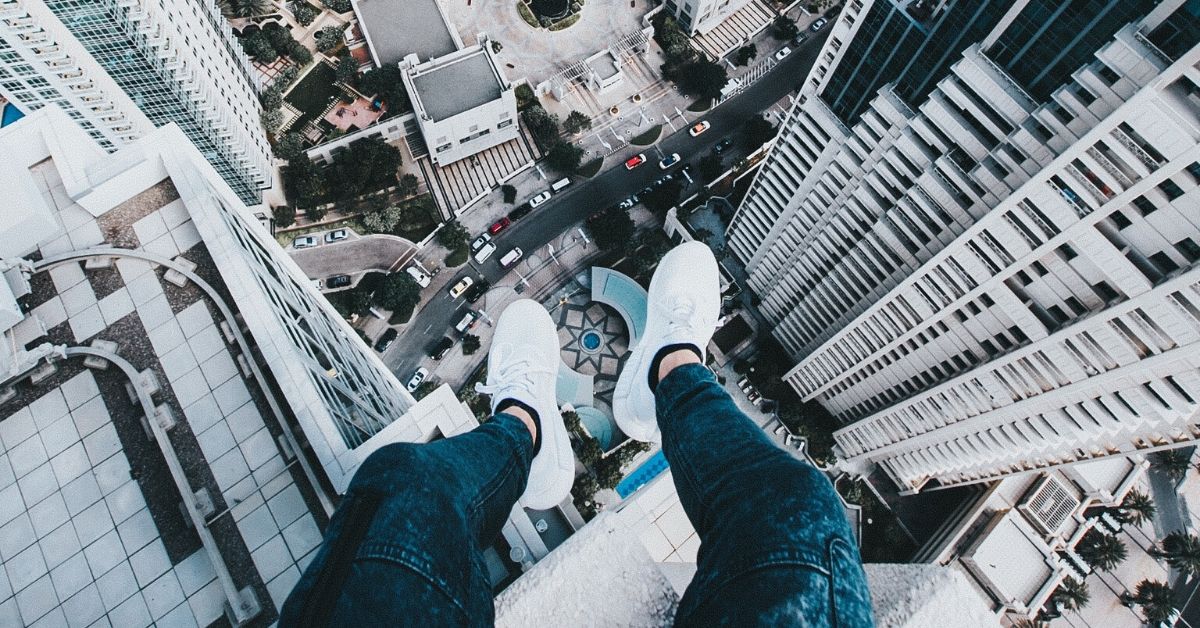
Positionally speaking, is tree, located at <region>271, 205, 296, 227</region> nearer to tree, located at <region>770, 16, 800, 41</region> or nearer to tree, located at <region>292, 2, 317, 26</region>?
tree, located at <region>292, 2, 317, 26</region>

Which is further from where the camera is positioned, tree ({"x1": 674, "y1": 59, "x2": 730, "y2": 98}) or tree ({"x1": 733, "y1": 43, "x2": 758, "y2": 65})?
tree ({"x1": 733, "y1": 43, "x2": 758, "y2": 65})

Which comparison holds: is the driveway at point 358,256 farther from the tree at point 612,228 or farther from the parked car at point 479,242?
the tree at point 612,228

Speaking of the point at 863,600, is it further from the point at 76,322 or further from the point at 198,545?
the point at 76,322

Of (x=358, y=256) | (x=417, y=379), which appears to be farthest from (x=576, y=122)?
(x=417, y=379)

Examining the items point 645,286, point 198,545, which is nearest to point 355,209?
point 645,286

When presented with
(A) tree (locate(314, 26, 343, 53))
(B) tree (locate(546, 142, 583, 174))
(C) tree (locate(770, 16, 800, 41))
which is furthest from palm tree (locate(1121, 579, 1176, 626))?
(A) tree (locate(314, 26, 343, 53))

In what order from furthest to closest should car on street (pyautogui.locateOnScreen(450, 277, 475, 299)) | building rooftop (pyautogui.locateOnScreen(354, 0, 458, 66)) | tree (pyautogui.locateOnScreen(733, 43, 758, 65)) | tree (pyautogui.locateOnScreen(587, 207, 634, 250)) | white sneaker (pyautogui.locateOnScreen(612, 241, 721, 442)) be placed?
tree (pyautogui.locateOnScreen(733, 43, 758, 65)) < building rooftop (pyautogui.locateOnScreen(354, 0, 458, 66)) < tree (pyautogui.locateOnScreen(587, 207, 634, 250)) < car on street (pyautogui.locateOnScreen(450, 277, 475, 299)) < white sneaker (pyautogui.locateOnScreen(612, 241, 721, 442))

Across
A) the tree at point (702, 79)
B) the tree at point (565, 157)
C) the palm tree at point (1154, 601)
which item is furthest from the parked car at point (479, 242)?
the palm tree at point (1154, 601)
